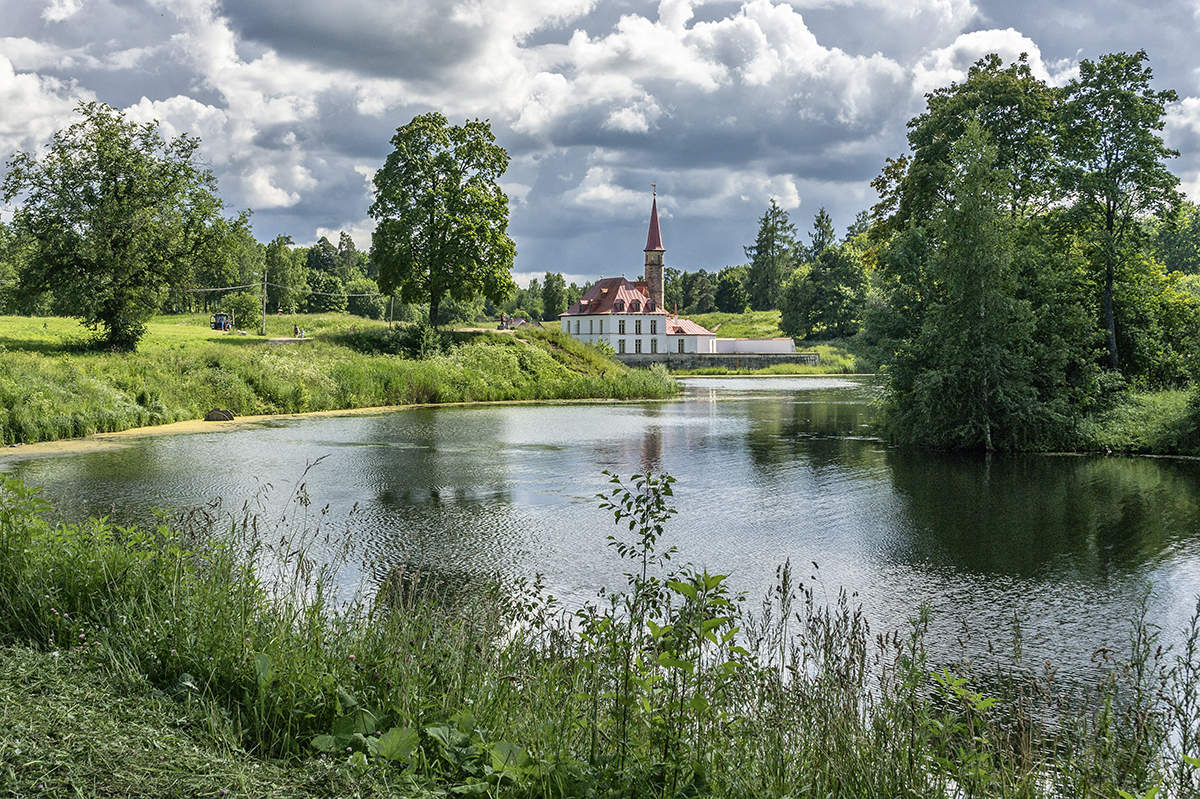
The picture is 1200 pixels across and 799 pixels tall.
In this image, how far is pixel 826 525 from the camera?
14898mm

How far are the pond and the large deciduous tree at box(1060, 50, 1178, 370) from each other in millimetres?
7817

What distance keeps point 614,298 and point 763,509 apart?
287 feet

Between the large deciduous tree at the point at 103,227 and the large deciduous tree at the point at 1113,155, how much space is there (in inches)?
1321

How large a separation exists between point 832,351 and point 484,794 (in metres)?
96.1

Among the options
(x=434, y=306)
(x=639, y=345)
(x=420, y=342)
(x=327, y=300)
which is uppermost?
(x=327, y=300)

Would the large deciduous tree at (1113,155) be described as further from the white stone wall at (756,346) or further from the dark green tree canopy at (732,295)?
the dark green tree canopy at (732,295)

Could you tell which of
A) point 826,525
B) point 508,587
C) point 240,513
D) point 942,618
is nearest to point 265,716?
point 508,587

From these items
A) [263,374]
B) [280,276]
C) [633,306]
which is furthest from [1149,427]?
[633,306]

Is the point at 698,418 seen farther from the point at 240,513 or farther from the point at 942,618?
the point at 942,618

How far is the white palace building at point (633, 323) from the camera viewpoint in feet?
334

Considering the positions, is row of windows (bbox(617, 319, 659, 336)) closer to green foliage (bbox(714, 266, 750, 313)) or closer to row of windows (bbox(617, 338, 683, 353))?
row of windows (bbox(617, 338, 683, 353))

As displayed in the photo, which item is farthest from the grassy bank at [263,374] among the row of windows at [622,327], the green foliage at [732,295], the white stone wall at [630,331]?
the green foliage at [732,295]

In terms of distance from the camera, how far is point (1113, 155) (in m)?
27.1

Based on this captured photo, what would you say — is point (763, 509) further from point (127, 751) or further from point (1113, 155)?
point (1113, 155)
